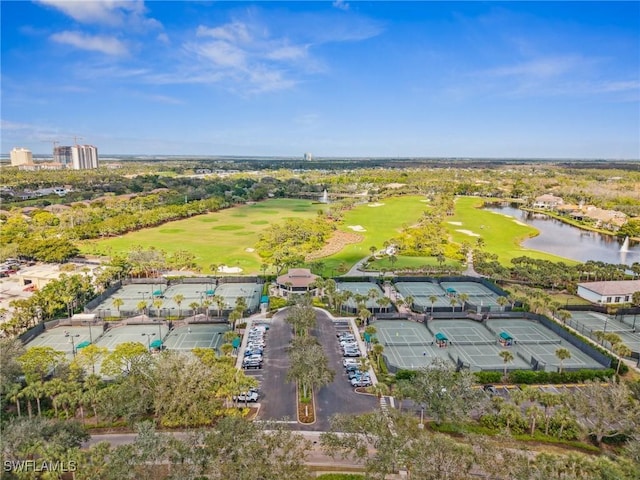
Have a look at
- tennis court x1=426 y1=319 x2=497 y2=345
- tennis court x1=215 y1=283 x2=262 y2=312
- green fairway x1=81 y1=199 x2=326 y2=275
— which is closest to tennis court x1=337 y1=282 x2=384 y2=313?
tennis court x1=426 y1=319 x2=497 y2=345

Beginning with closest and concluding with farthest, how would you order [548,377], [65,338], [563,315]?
[548,377] → [65,338] → [563,315]

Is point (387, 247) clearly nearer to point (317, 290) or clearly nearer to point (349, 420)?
point (317, 290)

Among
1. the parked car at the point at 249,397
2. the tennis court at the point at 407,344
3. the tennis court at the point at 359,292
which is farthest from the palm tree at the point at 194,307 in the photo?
the tennis court at the point at 407,344

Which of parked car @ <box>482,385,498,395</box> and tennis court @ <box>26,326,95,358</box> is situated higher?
parked car @ <box>482,385,498,395</box>

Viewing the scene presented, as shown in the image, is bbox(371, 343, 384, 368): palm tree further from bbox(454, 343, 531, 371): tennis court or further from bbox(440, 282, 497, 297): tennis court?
bbox(440, 282, 497, 297): tennis court

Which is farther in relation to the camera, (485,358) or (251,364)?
(485,358)

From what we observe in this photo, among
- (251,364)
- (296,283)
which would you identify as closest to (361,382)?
(251,364)

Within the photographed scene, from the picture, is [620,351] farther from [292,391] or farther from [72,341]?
[72,341]
